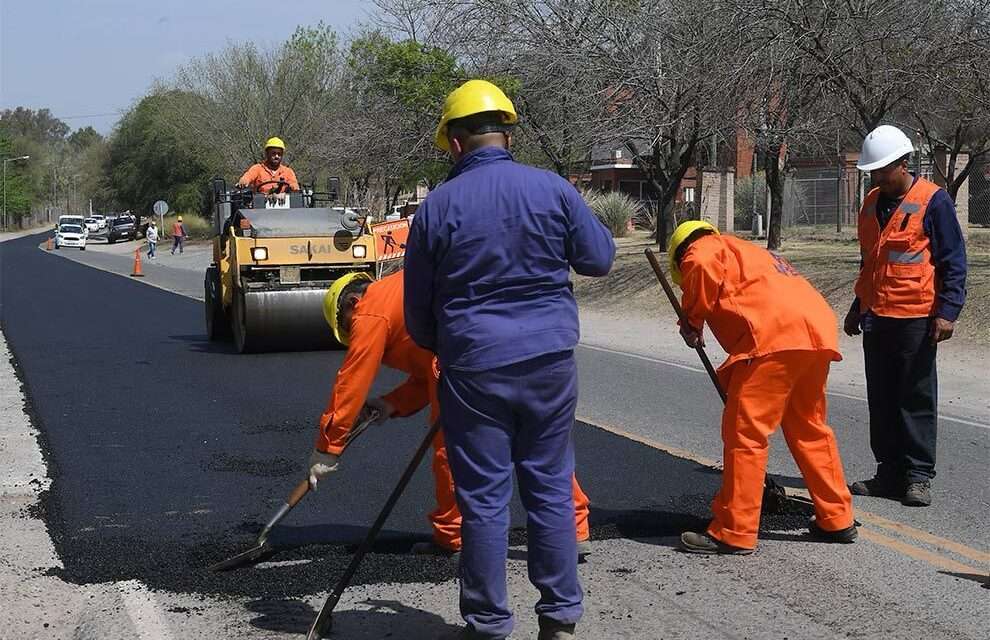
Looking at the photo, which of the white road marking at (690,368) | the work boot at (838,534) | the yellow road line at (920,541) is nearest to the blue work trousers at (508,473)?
the work boot at (838,534)

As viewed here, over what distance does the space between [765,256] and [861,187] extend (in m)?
27.6

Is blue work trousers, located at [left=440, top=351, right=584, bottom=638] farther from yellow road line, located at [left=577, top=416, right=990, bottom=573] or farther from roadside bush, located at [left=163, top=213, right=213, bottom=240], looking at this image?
roadside bush, located at [left=163, top=213, right=213, bottom=240]

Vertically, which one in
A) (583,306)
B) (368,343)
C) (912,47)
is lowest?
(583,306)

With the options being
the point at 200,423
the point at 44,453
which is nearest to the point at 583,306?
the point at 200,423

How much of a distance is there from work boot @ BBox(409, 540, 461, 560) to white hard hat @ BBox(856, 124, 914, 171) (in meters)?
2.94

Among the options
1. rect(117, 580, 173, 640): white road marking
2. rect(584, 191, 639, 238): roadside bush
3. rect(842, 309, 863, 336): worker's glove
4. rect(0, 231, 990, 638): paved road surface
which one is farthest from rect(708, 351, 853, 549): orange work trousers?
rect(584, 191, 639, 238): roadside bush

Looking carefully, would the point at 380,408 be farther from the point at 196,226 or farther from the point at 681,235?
the point at 196,226

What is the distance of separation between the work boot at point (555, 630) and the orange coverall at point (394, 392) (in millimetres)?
875

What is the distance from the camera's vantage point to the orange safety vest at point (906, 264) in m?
6.61

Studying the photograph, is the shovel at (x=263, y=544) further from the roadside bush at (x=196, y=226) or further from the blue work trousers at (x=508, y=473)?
the roadside bush at (x=196, y=226)

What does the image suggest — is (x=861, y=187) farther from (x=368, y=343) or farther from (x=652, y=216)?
(x=368, y=343)

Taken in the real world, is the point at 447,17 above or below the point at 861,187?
above

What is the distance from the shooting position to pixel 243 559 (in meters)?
5.38

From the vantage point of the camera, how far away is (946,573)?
5.31 meters
